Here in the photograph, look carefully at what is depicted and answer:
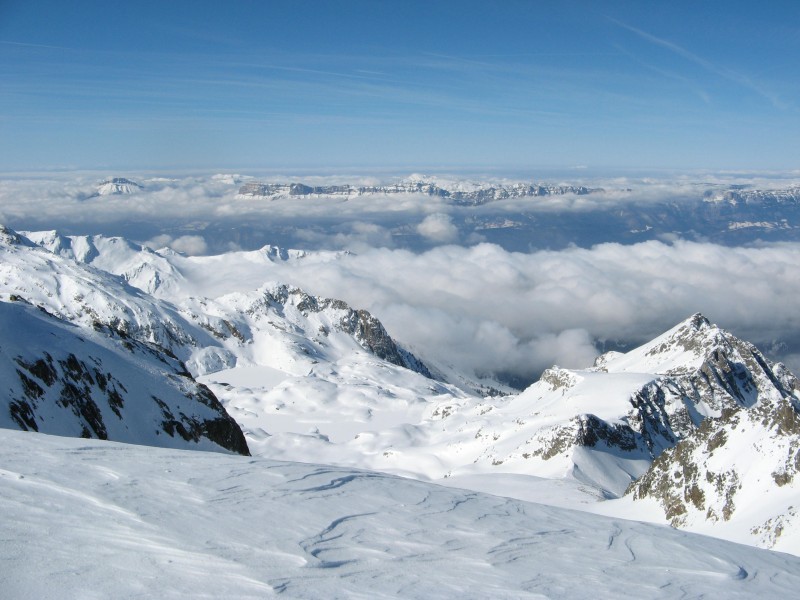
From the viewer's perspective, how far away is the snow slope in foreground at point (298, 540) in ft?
37.9

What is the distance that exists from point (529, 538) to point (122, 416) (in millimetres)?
48129

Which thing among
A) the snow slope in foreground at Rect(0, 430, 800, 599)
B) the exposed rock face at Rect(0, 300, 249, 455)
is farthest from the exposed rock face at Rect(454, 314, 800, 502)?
the snow slope in foreground at Rect(0, 430, 800, 599)

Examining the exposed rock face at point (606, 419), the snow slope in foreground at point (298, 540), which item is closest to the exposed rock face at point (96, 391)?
the snow slope in foreground at point (298, 540)

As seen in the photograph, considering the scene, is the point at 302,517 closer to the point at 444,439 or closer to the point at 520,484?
the point at 520,484

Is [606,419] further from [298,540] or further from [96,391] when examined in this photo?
[298,540]

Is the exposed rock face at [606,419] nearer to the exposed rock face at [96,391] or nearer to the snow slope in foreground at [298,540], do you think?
the exposed rock face at [96,391]

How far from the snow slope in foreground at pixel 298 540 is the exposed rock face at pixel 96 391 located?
2882cm

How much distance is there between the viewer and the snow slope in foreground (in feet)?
37.9

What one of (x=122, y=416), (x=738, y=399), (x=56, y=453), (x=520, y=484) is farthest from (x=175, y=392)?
(x=738, y=399)

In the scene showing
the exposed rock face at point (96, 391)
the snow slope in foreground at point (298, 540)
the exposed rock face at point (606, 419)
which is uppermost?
the snow slope in foreground at point (298, 540)

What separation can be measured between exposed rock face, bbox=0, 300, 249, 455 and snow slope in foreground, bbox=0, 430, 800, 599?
28.8 m

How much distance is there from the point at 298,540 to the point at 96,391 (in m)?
48.3

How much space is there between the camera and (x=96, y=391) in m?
55.7

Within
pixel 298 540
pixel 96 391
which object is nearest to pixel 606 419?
pixel 96 391
